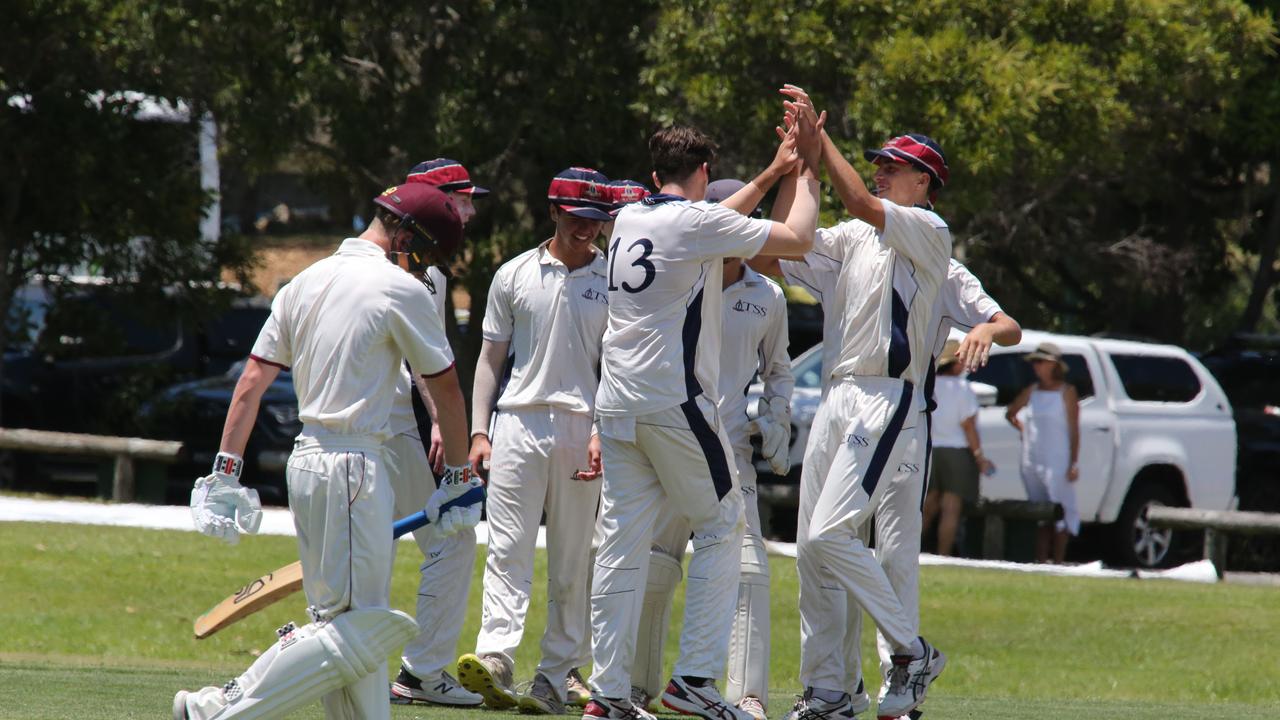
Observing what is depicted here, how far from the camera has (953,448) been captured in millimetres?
15188

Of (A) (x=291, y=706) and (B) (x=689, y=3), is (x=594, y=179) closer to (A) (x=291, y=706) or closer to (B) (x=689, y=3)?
(A) (x=291, y=706)

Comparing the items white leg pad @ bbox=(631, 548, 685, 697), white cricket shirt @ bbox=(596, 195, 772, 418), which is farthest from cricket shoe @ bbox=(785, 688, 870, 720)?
white cricket shirt @ bbox=(596, 195, 772, 418)

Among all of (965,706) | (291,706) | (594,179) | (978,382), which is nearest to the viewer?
(291,706)

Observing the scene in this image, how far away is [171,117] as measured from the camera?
1931 cm

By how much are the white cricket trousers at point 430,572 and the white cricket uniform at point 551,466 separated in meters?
0.16

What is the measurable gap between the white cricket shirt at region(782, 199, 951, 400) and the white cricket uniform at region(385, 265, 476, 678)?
1.87 meters

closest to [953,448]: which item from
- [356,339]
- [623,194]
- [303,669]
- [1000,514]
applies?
[1000,514]

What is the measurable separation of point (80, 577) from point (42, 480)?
6.63m

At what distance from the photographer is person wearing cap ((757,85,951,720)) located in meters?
7.56

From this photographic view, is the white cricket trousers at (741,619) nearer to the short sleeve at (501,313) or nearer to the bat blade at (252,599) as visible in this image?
the short sleeve at (501,313)

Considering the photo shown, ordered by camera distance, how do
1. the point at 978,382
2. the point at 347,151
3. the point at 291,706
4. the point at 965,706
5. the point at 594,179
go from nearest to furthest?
the point at 291,706 → the point at 594,179 → the point at 965,706 → the point at 978,382 → the point at 347,151

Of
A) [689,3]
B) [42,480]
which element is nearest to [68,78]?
[42,480]

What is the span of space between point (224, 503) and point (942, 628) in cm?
771

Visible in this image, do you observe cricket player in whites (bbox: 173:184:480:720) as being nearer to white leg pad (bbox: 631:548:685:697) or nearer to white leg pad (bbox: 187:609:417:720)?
white leg pad (bbox: 187:609:417:720)
